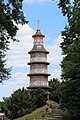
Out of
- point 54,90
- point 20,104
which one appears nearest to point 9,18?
point 20,104

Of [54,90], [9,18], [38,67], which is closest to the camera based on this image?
[9,18]

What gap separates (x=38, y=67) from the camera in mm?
81750

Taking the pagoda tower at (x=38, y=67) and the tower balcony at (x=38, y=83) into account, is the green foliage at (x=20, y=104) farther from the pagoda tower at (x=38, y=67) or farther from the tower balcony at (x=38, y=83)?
the pagoda tower at (x=38, y=67)

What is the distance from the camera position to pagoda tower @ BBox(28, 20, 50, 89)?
80750 millimetres

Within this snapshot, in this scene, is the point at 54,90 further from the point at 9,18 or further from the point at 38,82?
the point at 9,18

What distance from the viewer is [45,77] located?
270ft

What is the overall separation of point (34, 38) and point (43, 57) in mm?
5735

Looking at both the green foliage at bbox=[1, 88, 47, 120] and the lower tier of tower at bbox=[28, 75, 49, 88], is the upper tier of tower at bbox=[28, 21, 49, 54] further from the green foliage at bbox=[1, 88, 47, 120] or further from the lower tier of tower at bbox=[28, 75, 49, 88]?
the green foliage at bbox=[1, 88, 47, 120]

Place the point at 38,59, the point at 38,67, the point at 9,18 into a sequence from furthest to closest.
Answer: the point at 38,59 < the point at 38,67 < the point at 9,18

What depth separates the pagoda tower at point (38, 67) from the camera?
80750mm

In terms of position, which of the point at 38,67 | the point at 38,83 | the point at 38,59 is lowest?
the point at 38,83

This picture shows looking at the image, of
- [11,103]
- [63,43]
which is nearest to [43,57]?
[11,103]

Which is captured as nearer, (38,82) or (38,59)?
(38,82)

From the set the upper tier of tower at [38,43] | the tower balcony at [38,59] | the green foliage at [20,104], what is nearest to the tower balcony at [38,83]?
the tower balcony at [38,59]
